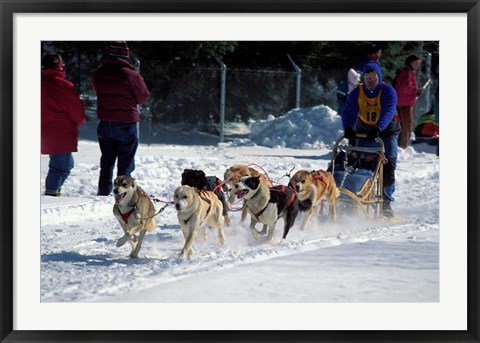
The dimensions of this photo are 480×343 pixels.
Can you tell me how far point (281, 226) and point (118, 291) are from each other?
2998 millimetres

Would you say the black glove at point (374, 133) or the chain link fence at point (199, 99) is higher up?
the chain link fence at point (199, 99)

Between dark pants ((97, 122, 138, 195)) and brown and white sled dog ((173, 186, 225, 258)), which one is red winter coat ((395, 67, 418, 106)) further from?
brown and white sled dog ((173, 186, 225, 258))

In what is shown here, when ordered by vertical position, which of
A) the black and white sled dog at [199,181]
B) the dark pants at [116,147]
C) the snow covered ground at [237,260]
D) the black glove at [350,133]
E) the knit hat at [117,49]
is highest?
the knit hat at [117,49]

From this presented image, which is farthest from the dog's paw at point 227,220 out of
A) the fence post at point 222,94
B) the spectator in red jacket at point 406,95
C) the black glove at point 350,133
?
the fence post at point 222,94

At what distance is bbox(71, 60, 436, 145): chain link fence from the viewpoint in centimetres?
1740

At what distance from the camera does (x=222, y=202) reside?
8.73 meters

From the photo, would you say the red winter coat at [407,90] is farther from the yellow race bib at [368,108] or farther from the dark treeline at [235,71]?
the yellow race bib at [368,108]

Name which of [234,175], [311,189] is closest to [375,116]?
[311,189]

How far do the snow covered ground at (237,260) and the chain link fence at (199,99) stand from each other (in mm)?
5610

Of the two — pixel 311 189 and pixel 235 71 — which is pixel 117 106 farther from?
pixel 235 71

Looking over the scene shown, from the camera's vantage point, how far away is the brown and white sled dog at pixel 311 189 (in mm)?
8594

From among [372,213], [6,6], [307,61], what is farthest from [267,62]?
[6,6]

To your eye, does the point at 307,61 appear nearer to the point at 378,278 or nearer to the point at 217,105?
the point at 217,105

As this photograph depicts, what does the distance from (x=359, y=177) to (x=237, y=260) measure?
8.53ft
